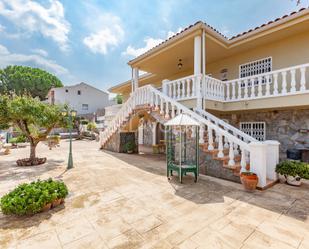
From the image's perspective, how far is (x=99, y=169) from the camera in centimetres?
687

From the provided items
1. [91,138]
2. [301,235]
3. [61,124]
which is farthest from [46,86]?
[301,235]

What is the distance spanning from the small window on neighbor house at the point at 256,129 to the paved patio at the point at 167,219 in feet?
12.4

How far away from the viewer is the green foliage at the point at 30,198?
10.7ft

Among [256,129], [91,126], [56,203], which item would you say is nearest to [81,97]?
[91,126]

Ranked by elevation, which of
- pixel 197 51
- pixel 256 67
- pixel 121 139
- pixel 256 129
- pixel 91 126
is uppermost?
pixel 197 51

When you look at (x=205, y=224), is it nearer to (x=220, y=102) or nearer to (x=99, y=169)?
(x=99, y=169)

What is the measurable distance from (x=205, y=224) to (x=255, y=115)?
7.09 metres

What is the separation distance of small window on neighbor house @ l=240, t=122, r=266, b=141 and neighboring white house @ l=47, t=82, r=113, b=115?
89.4 feet

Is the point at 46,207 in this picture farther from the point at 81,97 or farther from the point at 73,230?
the point at 81,97

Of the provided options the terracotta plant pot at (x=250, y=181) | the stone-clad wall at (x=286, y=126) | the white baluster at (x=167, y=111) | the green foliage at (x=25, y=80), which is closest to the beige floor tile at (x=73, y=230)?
the terracotta plant pot at (x=250, y=181)

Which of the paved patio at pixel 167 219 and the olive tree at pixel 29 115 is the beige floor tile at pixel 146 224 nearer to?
the paved patio at pixel 167 219

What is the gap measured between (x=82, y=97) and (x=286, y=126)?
30.4m

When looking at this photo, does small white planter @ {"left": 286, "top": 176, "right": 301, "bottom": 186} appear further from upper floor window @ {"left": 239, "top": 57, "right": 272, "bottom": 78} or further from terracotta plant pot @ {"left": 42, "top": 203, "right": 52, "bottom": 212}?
terracotta plant pot @ {"left": 42, "top": 203, "right": 52, "bottom": 212}

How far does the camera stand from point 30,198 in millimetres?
3396
